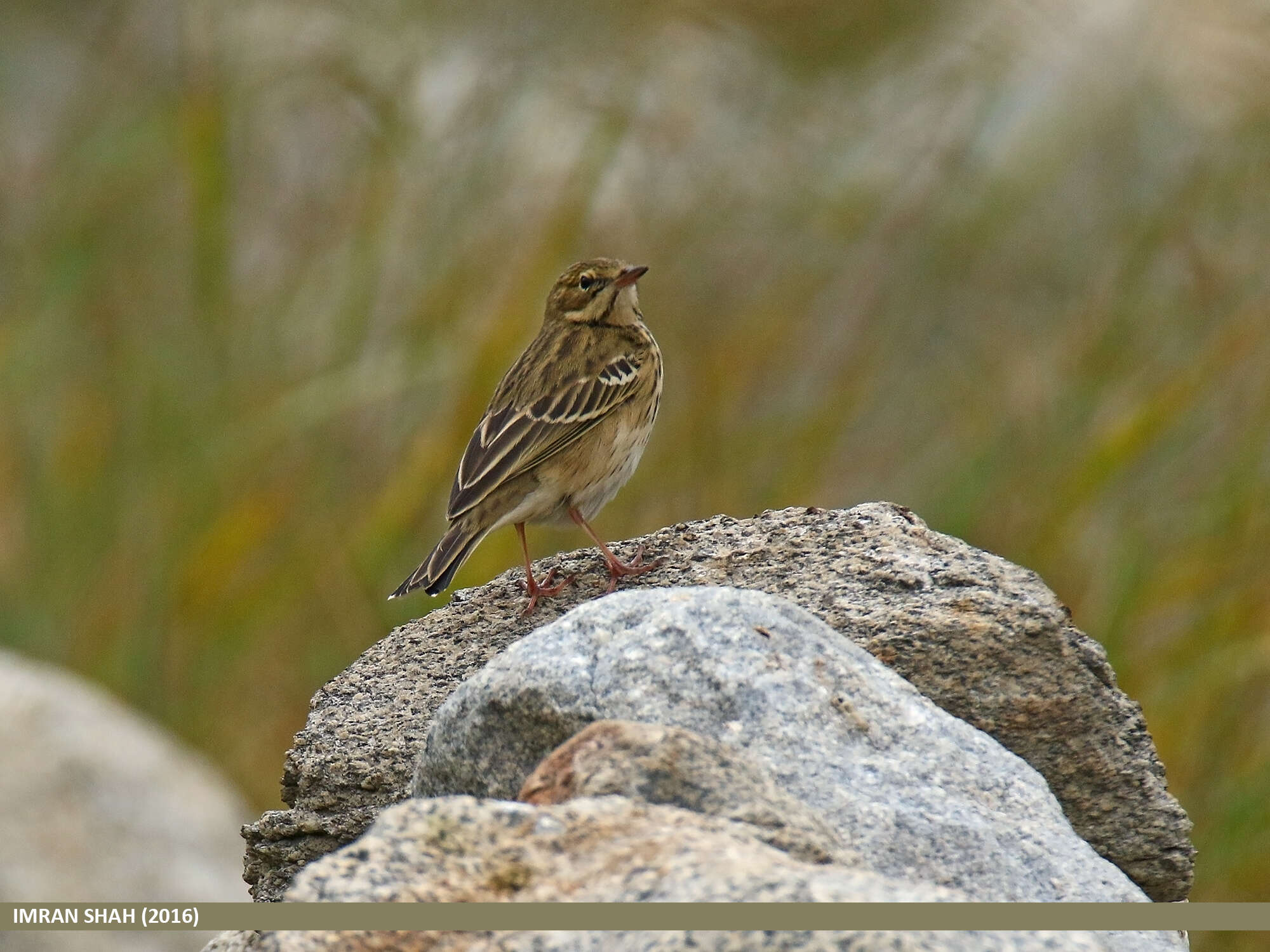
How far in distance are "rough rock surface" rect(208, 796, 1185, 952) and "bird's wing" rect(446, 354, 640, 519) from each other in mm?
3376

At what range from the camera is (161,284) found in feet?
30.2

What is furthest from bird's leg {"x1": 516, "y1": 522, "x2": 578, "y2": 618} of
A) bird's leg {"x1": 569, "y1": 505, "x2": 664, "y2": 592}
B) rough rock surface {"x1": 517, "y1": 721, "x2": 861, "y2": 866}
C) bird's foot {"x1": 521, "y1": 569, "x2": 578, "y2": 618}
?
rough rock surface {"x1": 517, "y1": 721, "x2": 861, "y2": 866}

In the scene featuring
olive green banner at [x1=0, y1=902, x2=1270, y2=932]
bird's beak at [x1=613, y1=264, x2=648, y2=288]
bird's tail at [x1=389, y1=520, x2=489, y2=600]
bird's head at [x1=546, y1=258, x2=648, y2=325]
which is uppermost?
bird's head at [x1=546, y1=258, x2=648, y2=325]

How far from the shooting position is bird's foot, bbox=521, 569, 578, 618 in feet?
17.4

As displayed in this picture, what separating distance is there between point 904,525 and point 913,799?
1.44m

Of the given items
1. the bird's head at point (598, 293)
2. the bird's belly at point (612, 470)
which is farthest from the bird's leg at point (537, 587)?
the bird's head at point (598, 293)

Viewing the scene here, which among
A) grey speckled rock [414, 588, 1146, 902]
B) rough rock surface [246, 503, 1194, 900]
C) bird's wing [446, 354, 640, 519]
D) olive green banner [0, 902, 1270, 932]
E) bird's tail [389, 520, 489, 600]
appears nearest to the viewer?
olive green banner [0, 902, 1270, 932]

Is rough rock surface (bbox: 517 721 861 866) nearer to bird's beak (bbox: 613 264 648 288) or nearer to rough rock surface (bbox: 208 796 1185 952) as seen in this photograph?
rough rock surface (bbox: 208 796 1185 952)

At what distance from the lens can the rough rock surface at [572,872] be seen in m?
2.47

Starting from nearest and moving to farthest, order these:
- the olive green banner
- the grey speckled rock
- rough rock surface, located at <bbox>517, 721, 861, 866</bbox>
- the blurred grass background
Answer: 1. the olive green banner
2. rough rock surface, located at <bbox>517, 721, 861, 866</bbox>
3. the grey speckled rock
4. the blurred grass background

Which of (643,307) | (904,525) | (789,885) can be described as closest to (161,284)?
(643,307)

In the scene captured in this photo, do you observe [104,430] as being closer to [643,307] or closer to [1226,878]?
[643,307]

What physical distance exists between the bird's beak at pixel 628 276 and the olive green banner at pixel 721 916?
13.2 ft

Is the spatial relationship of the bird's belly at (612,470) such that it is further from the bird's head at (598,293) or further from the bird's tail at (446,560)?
the bird's head at (598,293)
